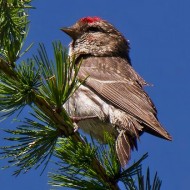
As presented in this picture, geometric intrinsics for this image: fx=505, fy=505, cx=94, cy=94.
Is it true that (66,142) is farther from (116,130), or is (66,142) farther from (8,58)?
(116,130)

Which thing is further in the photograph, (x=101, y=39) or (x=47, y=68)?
(x=101, y=39)

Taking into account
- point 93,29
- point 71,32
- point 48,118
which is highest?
point 93,29

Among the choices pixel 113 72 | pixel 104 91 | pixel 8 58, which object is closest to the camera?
pixel 8 58

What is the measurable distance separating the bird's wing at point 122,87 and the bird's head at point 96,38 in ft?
0.90

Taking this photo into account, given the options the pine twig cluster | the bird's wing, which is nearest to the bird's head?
the bird's wing

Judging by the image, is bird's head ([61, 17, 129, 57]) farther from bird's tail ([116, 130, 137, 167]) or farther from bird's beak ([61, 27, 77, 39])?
bird's tail ([116, 130, 137, 167])

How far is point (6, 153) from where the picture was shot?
110 inches

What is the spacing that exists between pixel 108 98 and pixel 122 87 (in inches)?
13.8

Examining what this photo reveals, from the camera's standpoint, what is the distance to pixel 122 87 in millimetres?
4789

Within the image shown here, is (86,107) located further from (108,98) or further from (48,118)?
(48,118)

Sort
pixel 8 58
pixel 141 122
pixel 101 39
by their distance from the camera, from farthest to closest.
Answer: pixel 101 39 < pixel 141 122 < pixel 8 58

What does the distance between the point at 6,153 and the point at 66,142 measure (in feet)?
1.11

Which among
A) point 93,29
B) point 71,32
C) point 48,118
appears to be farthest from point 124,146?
point 93,29

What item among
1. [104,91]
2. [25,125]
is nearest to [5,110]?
[25,125]
